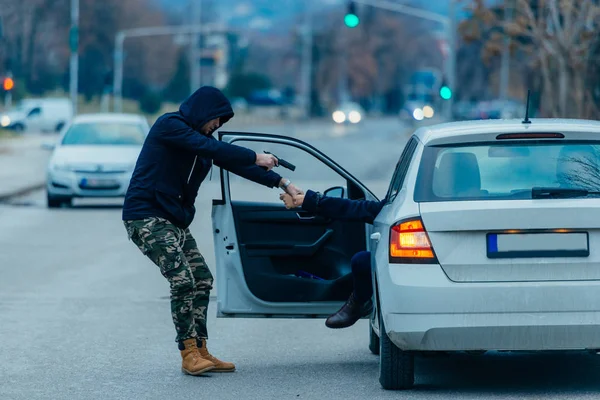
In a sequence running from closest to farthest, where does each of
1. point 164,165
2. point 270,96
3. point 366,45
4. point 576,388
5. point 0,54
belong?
point 576,388 → point 164,165 → point 0,54 → point 270,96 → point 366,45

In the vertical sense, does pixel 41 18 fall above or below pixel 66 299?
above

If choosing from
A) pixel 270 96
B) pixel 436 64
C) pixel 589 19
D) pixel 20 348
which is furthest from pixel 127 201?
pixel 436 64

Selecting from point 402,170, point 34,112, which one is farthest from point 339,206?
point 34,112

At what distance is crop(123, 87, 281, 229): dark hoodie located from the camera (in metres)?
7.71

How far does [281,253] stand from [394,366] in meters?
1.52

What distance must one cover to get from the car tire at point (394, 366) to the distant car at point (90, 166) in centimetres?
1450

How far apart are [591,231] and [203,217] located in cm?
1396

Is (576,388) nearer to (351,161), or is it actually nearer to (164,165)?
(164,165)

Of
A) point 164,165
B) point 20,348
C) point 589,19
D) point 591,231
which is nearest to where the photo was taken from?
point 591,231

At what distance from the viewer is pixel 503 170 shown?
6.97 metres

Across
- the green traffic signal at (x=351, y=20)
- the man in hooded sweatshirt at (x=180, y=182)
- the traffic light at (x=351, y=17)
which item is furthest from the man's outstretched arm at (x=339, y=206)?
the green traffic signal at (x=351, y=20)

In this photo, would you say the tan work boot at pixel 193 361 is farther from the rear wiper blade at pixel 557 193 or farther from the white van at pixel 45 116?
the white van at pixel 45 116

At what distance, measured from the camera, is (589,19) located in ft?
92.1

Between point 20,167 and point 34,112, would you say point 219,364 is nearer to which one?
point 20,167
